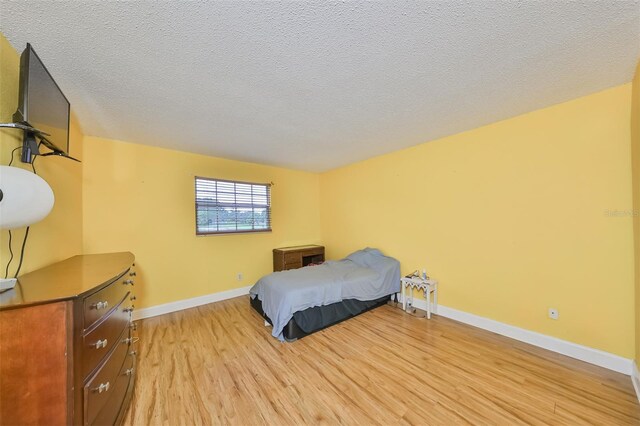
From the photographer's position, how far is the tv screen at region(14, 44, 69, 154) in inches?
45.8

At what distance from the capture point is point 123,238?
2.95 m

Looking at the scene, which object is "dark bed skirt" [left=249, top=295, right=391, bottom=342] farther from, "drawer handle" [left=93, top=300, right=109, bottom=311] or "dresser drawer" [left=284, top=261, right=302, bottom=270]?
"drawer handle" [left=93, top=300, right=109, bottom=311]

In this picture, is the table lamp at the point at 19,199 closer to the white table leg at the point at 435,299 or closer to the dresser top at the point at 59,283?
the dresser top at the point at 59,283

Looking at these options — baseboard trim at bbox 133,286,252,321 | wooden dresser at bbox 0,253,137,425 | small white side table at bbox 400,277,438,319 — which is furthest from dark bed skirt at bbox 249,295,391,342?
wooden dresser at bbox 0,253,137,425

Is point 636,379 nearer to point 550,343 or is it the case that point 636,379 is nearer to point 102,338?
point 550,343

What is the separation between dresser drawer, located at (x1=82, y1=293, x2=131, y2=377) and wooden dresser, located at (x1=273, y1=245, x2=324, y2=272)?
2.63 meters

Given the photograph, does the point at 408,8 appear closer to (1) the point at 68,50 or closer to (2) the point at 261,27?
(2) the point at 261,27

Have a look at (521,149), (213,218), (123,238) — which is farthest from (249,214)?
(521,149)

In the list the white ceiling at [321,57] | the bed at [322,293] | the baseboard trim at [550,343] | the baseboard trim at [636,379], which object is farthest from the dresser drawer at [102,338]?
the baseboard trim at [636,379]

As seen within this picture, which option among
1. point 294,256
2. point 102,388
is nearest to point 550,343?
point 294,256

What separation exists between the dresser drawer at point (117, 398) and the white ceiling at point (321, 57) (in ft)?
6.74

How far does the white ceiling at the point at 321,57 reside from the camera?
115 centimetres

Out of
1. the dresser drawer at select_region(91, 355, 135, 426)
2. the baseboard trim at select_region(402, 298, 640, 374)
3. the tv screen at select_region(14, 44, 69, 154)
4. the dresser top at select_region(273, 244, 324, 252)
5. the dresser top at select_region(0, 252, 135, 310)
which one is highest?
the tv screen at select_region(14, 44, 69, 154)

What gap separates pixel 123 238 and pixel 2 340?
8.15 feet
